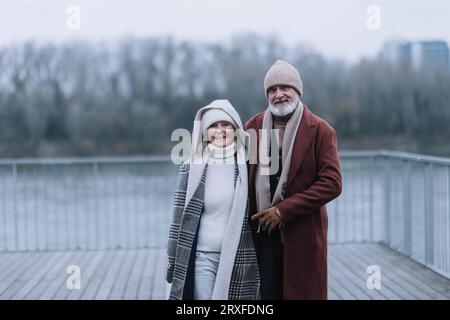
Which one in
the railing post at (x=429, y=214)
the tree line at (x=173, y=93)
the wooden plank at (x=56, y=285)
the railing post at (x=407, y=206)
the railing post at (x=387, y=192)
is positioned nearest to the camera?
the wooden plank at (x=56, y=285)

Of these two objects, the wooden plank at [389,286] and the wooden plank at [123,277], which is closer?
the wooden plank at [389,286]

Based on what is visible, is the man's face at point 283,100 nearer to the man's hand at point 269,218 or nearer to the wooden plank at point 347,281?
the man's hand at point 269,218

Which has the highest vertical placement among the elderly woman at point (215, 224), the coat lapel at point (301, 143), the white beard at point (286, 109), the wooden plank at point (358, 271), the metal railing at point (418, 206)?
the white beard at point (286, 109)

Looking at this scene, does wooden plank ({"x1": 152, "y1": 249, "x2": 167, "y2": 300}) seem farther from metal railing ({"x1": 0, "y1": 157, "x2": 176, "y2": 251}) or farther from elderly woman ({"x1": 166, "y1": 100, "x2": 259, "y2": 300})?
elderly woman ({"x1": 166, "y1": 100, "x2": 259, "y2": 300})

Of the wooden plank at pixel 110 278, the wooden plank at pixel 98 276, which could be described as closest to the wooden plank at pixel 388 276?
the wooden plank at pixel 110 278

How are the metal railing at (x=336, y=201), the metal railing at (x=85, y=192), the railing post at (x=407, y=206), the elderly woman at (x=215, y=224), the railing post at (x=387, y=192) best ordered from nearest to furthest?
the elderly woman at (x=215, y=224) → the metal railing at (x=336, y=201) → the railing post at (x=407, y=206) → the railing post at (x=387, y=192) → the metal railing at (x=85, y=192)

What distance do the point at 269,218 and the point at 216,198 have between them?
241 millimetres

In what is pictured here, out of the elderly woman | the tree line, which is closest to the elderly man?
the elderly woman

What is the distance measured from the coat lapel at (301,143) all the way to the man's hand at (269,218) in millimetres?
159

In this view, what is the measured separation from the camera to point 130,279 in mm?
5840

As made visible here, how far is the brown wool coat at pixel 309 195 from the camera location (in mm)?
3133
